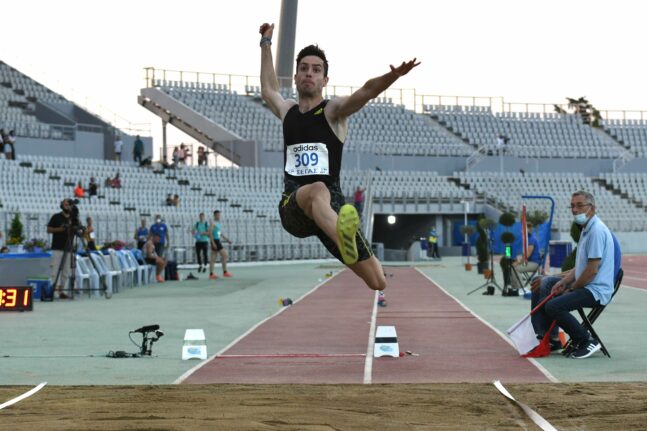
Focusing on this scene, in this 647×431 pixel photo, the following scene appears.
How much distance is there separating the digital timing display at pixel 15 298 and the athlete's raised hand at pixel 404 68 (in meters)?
11.3

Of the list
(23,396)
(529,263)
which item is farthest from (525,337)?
(529,263)

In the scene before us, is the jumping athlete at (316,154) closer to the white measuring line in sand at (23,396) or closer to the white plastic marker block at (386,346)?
the white measuring line in sand at (23,396)

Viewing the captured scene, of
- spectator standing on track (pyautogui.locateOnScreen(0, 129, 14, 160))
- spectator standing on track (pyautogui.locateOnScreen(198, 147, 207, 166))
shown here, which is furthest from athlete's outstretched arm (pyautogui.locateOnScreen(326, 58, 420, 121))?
spectator standing on track (pyautogui.locateOnScreen(198, 147, 207, 166))

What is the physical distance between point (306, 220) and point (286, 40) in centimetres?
4878

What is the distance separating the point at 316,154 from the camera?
7.09 meters

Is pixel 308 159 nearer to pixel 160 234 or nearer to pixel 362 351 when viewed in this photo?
pixel 362 351

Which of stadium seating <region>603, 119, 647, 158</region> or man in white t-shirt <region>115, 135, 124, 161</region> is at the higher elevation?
stadium seating <region>603, 119, 647, 158</region>

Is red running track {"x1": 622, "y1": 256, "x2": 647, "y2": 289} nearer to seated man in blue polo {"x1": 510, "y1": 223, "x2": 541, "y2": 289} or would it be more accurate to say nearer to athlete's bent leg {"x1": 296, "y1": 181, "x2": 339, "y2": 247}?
seated man in blue polo {"x1": 510, "y1": 223, "x2": 541, "y2": 289}

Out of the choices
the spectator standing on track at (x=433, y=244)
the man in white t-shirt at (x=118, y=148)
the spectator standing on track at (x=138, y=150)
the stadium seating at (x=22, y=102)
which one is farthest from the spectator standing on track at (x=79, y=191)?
the spectator standing on track at (x=433, y=244)

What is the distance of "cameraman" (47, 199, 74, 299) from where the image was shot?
18953 millimetres

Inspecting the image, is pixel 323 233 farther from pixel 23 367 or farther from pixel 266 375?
pixel 23 367

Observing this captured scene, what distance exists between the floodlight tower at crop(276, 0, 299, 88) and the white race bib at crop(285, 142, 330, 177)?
47.7 m

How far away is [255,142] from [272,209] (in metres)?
8.13

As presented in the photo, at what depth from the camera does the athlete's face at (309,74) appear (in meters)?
7.11
